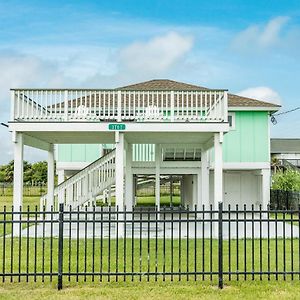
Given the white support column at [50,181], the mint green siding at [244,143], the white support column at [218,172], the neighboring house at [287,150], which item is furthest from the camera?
the neighboring house at [287,150]

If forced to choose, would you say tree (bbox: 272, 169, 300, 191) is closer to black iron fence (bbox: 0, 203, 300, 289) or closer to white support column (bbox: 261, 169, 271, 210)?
white support column (bbox: 261, 169, 271, 210)

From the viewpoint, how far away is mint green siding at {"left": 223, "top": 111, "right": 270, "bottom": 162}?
23.8 metres

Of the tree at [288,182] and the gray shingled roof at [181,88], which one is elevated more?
the gray shingled roof at [181,88]

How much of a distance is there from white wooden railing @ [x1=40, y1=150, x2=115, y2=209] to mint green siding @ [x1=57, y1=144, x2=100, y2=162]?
195 inches

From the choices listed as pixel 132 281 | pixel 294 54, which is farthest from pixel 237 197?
pixel 132 281

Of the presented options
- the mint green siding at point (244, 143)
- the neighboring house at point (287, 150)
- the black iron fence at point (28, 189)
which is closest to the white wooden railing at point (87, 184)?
the mint green siding at point (244, 143)

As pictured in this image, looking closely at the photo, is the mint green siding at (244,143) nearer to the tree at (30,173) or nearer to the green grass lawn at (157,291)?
the green grass lawn at (157,291)

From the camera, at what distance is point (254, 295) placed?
293 inches

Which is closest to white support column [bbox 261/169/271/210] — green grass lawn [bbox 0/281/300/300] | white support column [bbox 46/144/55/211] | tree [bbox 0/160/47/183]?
white support column [bbox 46/144/55/211]

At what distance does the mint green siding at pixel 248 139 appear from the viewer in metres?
23.8

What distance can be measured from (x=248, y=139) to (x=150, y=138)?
823cm

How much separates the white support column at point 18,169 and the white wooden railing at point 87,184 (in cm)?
299

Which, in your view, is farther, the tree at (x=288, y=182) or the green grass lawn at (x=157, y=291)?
the tree at (x=288, y=182)

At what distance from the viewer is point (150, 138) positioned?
1738 centimetres
